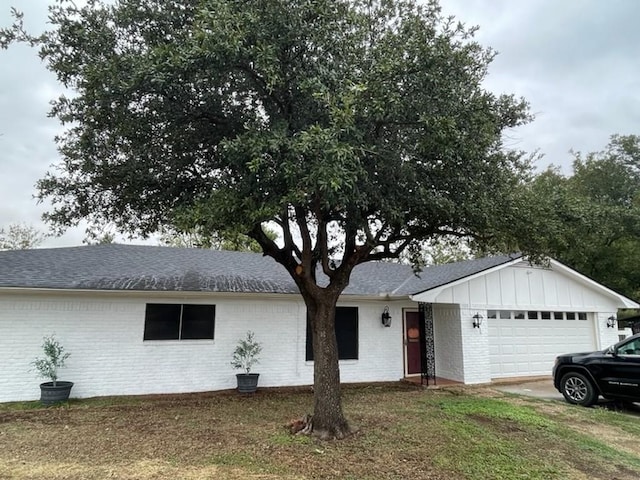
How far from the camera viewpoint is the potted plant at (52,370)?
8492mm

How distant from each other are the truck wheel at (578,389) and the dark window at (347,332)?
5.23 m

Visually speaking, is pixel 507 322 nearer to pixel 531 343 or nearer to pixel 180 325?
pixel 531 343

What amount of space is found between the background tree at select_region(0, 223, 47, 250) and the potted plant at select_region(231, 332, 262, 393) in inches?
937

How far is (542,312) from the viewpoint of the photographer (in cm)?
1320

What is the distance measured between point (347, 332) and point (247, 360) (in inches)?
119

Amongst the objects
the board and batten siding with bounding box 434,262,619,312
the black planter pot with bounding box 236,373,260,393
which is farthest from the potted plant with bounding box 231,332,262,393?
the board and batten siding with bounding box 434,262,619,312

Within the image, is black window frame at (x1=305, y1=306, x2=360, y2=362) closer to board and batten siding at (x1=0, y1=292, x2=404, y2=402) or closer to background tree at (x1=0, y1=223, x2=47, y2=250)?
board and batten siding at (x1=0, y1=292, x2=404, y2=402)

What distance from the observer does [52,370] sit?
28.8 feet

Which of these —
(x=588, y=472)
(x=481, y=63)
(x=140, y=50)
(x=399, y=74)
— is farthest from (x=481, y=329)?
(x=140, y=50)

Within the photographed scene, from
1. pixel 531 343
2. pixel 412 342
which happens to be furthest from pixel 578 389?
pixel 412 342

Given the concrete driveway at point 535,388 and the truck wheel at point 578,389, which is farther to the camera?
the concrete driveway at point 535,388

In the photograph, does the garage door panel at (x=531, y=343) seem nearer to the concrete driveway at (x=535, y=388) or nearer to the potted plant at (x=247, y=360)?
the concrete driveway at (x=535, y=388)

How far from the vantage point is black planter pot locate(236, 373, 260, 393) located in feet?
32.9

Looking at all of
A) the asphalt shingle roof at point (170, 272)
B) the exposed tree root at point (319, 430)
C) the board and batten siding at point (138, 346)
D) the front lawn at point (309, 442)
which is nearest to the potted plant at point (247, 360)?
the board and batten siding at point (138, 346)
